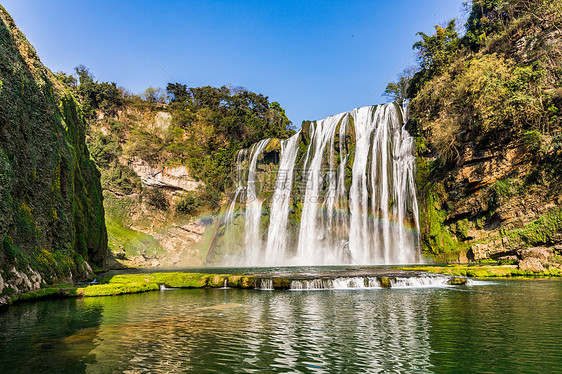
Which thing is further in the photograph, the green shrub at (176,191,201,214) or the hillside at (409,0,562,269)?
the green shrub at (176,191,201,214)

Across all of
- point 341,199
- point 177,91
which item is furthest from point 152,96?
point 341,199

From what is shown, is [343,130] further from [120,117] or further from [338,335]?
[120,117]

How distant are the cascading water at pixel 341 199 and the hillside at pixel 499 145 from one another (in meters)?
2.03

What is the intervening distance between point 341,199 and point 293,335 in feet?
91.0

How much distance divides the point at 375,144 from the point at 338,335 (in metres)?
29.5

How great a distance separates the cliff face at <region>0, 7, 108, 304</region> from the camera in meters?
12.0

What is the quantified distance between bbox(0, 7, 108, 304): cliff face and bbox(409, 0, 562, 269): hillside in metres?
22.6

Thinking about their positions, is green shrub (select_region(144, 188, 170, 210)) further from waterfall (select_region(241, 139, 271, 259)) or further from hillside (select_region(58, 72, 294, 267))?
waterfall (select_region(241, 139, 271, 259))

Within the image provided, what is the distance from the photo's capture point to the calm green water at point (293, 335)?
5164 millimetres

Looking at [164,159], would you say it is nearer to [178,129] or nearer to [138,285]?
[178,129]

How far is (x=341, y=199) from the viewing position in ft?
112

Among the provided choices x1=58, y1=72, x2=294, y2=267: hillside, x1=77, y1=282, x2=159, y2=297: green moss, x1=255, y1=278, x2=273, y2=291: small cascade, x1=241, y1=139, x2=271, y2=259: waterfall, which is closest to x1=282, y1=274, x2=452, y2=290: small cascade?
x1=255, y1=278, x2=273, y2=291: small cascade

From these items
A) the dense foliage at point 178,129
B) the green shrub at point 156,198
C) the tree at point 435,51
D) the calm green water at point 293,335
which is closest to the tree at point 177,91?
the dense foliage at point 178,129

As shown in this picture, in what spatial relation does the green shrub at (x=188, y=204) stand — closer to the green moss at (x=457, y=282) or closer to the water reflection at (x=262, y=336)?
the water reflection at (x=262, y=336)
